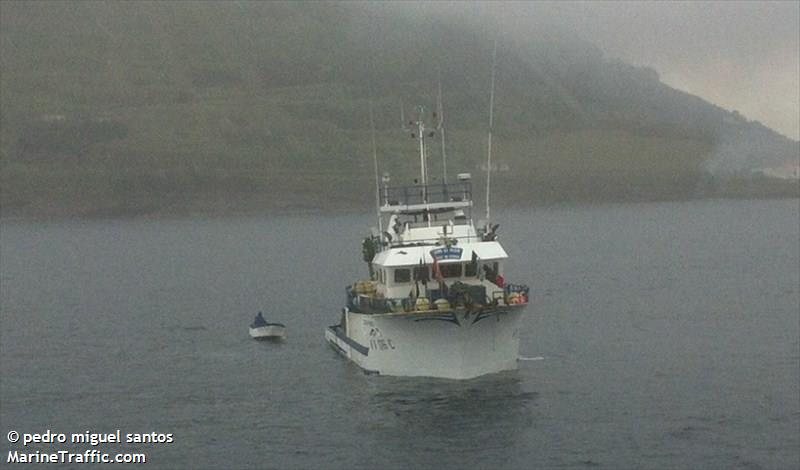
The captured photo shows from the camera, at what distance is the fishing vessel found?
49.9 meters

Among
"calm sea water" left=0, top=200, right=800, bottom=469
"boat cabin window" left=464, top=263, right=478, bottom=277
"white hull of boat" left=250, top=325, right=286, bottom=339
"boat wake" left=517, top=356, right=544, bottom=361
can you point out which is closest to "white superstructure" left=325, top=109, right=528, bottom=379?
"boat cabin window" left=464, top=263, right=478, bottom=277

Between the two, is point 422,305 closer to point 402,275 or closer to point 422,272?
point 422,272

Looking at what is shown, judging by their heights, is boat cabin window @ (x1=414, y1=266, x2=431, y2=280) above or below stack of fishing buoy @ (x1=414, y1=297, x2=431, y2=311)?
above

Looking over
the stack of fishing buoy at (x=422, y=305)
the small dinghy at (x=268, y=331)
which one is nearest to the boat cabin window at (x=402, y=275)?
the stack of fishing buoy at (x=422, y=305)

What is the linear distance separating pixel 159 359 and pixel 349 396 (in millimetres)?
15443

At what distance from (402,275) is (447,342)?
442 cm

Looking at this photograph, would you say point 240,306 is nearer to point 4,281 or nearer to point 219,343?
point 219,343

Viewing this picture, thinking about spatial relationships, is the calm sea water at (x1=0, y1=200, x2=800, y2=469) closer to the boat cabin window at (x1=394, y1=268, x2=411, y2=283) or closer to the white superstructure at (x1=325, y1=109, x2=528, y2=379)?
the white superstructure at (x1=325, y1=109, x2=528, y2=379)

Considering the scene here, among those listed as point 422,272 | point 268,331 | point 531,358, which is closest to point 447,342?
point 422,272

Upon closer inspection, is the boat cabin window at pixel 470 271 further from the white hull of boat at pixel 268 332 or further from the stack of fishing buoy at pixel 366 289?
the white hull of boat at pixel 268 332

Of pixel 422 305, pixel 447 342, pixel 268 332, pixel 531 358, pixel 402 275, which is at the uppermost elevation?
pixel 402 275

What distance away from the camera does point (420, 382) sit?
50344 millimetres

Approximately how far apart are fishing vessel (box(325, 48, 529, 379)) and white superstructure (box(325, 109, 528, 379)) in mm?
38

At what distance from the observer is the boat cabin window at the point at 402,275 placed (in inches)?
2098
